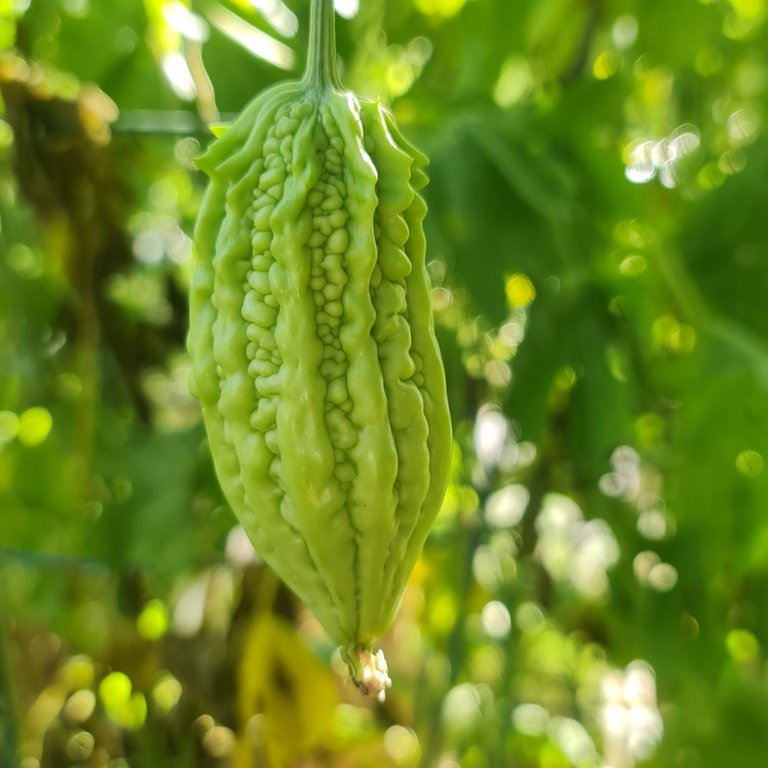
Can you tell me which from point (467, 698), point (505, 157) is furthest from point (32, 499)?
point (467, 698)

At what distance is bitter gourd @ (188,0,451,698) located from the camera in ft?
1.46

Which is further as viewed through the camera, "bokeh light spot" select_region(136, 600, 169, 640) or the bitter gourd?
"bokeh light spot" select_region(136, 600, 169, 640)

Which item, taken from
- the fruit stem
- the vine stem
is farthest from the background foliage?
the fruit stem

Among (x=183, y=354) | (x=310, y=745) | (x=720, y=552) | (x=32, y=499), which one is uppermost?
(x=720, y=552)

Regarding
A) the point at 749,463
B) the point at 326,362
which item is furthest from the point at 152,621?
the point at 326,362

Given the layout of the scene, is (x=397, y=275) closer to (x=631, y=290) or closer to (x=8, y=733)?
(x=631, y=290)

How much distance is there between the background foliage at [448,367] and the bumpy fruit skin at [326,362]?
0.31 m

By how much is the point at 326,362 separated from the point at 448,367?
0.49m

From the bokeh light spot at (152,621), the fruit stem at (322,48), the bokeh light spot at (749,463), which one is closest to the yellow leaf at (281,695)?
the bokeh light spot at (152,621)

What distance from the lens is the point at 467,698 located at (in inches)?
77.5

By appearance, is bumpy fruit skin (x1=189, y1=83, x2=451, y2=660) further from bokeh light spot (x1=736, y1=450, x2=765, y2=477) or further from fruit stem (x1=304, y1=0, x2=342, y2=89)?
bokeh light spot (x1=736, y1=450, x2=765, y2=477)

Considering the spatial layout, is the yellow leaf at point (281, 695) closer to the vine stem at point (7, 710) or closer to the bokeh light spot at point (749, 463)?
the vine stem at point (7, 710)

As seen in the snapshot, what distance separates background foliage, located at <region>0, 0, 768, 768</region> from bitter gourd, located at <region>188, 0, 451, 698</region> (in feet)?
1.00

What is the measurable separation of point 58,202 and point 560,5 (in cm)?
64
